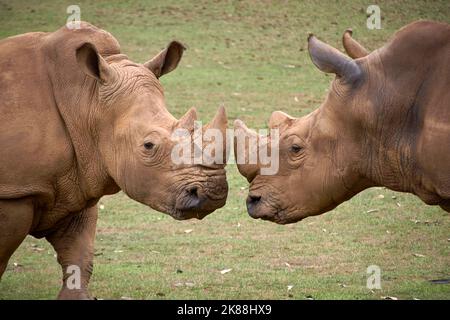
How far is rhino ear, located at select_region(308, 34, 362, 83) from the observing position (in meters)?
7.80

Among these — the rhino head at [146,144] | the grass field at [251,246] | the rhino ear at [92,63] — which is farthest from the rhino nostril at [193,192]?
the grass field at [251,246]

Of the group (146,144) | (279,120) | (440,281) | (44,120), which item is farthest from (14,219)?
(440,281)

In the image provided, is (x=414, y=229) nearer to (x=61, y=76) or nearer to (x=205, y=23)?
(x=61, y=76)

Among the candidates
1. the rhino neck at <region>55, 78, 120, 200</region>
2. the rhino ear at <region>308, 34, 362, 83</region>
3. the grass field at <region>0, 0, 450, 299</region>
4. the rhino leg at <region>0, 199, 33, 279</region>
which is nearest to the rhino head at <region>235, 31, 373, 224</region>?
the rhino ear at <region>308, 34, 362, 83</region>

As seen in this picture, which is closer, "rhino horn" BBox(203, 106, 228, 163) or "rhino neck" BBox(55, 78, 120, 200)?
"rhino horn" BBox(203, 106, 228, 163)

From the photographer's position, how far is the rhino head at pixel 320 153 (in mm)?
7812

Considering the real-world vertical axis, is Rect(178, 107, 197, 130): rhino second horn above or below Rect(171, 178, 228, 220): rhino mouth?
above

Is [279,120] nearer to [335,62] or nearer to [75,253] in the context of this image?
[335,62]

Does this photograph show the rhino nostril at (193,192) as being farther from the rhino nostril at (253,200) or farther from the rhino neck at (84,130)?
the rhino neck at (84,130)

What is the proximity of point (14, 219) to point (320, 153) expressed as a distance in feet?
7.65

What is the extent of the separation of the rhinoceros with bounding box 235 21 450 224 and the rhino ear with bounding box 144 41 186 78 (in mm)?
845

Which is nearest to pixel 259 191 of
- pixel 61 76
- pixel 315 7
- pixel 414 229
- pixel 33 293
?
pixel 61 76

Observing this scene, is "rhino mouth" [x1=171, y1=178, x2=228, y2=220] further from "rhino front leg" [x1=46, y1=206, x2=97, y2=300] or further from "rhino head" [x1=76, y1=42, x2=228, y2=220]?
"rhino front leg" [x1=46, y1=206, x2=97, y2=300]

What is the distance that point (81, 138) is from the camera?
8.09m
